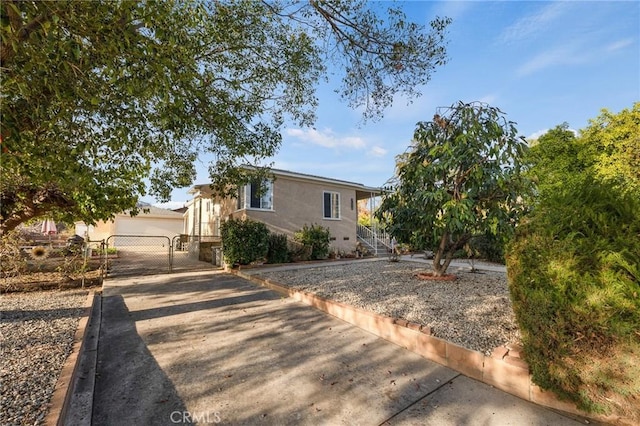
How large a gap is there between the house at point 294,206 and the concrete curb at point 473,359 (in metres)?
7.95

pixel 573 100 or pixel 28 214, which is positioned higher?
pixel 573 100

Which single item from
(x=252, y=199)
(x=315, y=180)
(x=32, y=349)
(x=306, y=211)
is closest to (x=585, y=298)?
(x=32, y=349)

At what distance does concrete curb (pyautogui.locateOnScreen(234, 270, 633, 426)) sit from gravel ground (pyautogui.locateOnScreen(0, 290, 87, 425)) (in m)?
3.70

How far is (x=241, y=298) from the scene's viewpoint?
256 inches

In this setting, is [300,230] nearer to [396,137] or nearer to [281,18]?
[396,137]

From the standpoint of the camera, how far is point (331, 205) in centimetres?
1522

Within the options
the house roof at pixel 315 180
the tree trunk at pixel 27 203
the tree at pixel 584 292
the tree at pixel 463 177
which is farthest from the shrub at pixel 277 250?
the tree at pixel 584 292

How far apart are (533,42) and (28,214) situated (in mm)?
13415

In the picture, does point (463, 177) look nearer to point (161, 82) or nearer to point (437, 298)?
point (437, 298)

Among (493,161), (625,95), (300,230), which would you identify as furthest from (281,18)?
(625,95)

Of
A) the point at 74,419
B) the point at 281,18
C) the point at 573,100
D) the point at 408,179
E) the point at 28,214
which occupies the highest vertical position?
the point at 281,18

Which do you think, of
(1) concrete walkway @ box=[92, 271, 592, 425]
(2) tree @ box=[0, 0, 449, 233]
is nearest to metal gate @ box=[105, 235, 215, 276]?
(2) tree @ box=[0, 0, 449, 233]

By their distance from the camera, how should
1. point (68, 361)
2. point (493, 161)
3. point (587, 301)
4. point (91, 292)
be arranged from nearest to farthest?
point (587, 301), point (68, 361), point (493, 161), point (91, 292)

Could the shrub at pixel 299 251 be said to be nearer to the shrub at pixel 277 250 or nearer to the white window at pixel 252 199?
the shrub at pixel 277 250
